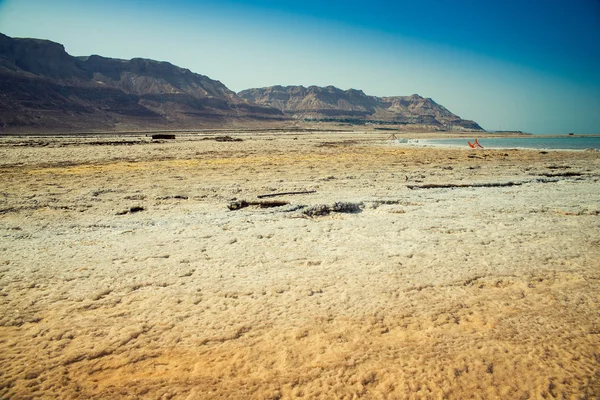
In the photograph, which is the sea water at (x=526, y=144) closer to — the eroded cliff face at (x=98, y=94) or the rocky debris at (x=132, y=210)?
the rocky debris at (x=132, y=210)

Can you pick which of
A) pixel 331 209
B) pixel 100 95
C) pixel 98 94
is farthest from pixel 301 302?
pixel 98 94

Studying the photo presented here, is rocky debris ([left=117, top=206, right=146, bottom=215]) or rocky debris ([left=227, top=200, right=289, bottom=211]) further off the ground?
rocky debris ([left=227, top=200, right=289, bottom=211])

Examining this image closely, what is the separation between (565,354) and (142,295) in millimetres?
3273

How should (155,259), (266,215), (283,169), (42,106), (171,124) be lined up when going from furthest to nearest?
(171,124) → (42,106) → (283,169) → (266,215) → (155,259)

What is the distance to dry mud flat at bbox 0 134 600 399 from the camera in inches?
79.2

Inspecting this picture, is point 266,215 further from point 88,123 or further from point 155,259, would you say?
point 88,123

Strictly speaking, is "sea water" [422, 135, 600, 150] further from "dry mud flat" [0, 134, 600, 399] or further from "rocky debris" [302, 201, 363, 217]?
"dry mud flat" [0, 134, 600, 399]

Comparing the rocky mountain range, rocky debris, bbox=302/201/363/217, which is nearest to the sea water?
rocky debris, bbox=302/201/363/217

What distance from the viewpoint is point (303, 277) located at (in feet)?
10.6

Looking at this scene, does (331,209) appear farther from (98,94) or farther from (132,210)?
(98,94)

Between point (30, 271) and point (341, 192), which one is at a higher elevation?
point (341, 192)

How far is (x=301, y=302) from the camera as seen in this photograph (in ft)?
9.16

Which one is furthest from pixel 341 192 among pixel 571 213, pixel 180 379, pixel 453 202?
pixel 180 379

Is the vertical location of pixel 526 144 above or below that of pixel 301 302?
above
